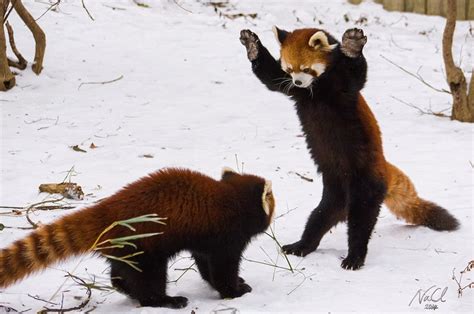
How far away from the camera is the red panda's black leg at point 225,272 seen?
3.77m

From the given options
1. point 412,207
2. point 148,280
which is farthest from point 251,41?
point 148,280

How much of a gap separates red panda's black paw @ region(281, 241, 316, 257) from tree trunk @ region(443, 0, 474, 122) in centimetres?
369

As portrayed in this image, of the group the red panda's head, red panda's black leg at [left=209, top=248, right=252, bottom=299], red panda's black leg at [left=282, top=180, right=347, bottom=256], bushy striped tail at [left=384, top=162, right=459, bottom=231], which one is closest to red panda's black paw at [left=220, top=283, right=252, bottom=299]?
red panda's black leg at [left=209, top=248, right=252, bottom=299]

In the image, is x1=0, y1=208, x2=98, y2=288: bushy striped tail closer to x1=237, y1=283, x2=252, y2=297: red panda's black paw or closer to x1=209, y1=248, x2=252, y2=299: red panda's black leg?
x1=209, y1=248, x2=252, y2=299: red panda's black leg

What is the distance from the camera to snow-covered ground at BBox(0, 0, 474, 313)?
402 centimetres

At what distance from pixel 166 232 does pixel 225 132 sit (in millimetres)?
3966

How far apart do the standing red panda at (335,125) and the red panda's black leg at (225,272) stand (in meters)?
0.88

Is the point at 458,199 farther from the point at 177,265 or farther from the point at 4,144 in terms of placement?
the point at 4,144

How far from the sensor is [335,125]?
444 cm

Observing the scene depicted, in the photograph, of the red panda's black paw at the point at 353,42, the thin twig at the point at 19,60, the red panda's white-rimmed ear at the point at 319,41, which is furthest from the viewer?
the thin twig at the point at 19,60

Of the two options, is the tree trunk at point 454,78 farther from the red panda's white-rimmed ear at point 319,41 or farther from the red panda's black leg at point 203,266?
the red panda's black leg at point 203,266

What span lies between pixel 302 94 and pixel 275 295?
1.31 metres

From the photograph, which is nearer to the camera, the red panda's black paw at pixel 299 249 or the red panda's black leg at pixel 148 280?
the red panda's black leg at pixel 148 280

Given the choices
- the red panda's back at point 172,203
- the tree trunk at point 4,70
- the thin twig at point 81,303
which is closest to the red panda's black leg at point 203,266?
the red panda's back at point 172,203
